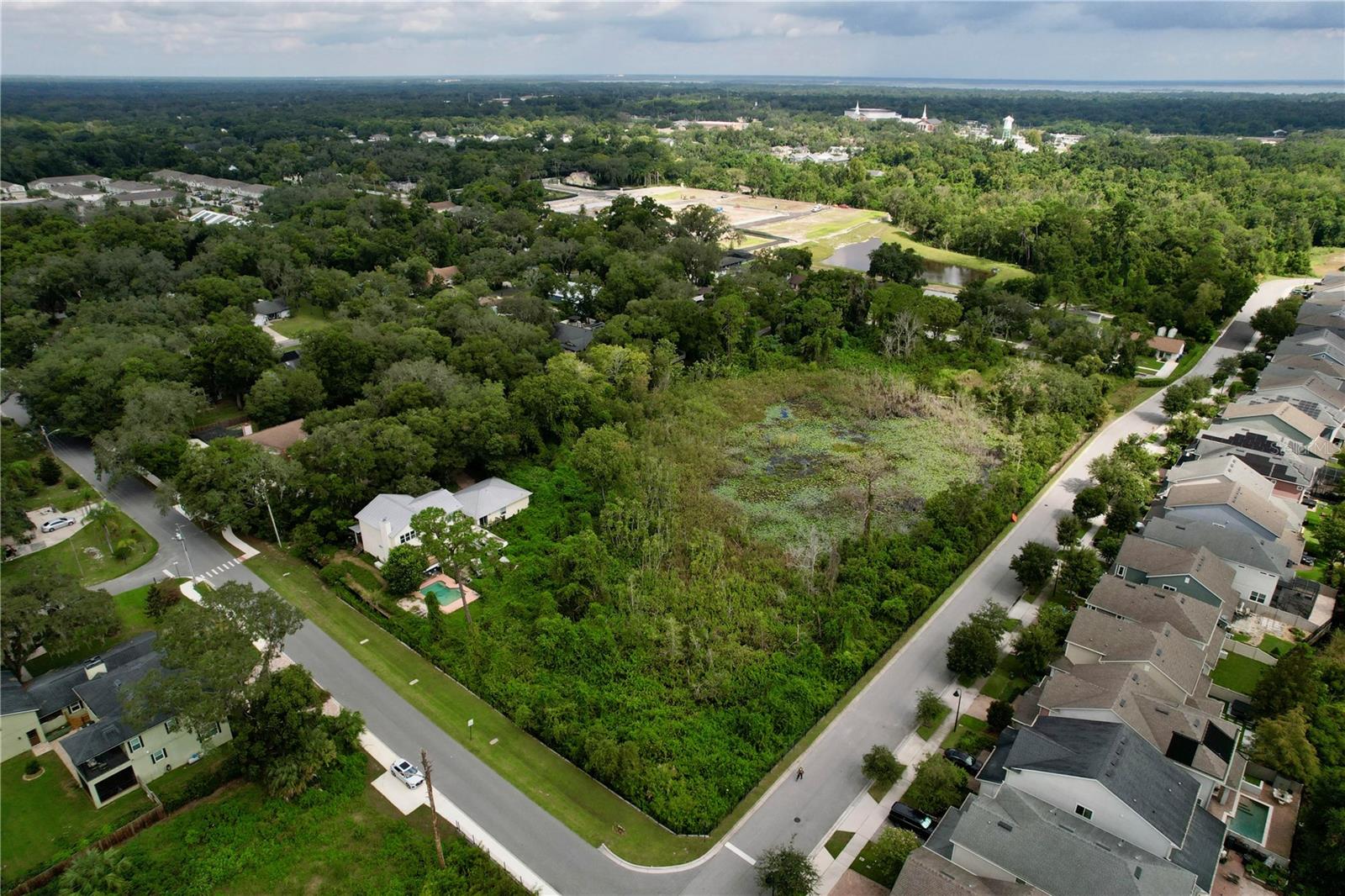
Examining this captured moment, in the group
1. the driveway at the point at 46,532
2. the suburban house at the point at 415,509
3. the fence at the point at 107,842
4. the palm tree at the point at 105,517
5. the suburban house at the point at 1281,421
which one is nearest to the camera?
the fence at the point at 107,842

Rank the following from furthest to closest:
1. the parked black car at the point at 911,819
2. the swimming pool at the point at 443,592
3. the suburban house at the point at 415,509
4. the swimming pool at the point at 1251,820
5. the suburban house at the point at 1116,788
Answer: the suburban house at the point at 415,509, the swimming pool at the point at 443,592, the parked black car at the point at 911,819, the swimming pool at the point at 1251,820, the suburban house at the point at 1116,788

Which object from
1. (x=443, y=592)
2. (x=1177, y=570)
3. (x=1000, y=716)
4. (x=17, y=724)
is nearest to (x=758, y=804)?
(x=1000, y=716)

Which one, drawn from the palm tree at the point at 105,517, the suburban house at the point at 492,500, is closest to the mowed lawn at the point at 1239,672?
the suburban house at the point at 492,500

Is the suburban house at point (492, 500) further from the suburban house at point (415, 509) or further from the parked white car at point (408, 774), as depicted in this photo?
the parked white car at point (408, 774)

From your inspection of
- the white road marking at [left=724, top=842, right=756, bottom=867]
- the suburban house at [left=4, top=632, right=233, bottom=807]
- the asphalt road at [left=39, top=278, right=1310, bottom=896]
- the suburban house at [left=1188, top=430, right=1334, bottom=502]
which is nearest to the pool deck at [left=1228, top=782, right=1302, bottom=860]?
the asphalt road at [left=39, top=278, right=1310, bottom=896]

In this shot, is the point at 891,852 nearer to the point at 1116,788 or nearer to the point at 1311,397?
the point at 1116,788

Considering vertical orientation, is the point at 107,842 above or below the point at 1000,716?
below

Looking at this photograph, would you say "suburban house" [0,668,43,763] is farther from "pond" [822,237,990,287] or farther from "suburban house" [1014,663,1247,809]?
"pond" [822,237,990,287]

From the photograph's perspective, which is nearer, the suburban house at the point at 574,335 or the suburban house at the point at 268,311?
the suburban house at the point at 574,335
